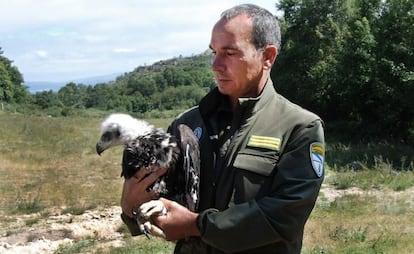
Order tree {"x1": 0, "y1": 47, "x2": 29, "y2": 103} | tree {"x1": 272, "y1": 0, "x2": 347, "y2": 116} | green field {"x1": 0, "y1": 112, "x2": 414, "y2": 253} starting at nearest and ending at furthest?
1. green field {"x1": 0, "y1": 112, "x2": 414, "y2": 253}
2. tree {"x1": 272, "y1": 0, "x2": 347, "y2": 116}
3. tree {"x1": 0, "y1": 47, "x2": 29, "y2": 103}

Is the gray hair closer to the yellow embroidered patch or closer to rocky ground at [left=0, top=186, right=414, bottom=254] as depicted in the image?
the yellow embroidered patch

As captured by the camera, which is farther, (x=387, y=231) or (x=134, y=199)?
(x=387, y=231)

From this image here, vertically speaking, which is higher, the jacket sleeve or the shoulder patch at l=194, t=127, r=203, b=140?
the shoulder patch at l=194, t=127, r=203, b=140

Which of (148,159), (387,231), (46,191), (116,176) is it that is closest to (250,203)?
(148,159)

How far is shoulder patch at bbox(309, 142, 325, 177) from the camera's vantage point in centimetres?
284

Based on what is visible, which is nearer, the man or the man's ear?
the man

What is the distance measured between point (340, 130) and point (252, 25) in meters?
33.9

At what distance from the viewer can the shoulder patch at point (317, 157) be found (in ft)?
9.33

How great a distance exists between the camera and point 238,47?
2.97m

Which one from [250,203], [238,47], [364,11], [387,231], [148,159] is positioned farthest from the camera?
[364,11]

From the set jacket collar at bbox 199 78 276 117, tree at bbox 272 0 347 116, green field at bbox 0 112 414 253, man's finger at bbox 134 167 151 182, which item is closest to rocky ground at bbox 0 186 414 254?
green field at bbox 0 112 414 253

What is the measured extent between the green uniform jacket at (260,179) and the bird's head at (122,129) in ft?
2.95

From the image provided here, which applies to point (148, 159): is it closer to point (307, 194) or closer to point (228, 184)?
point (228, 184)

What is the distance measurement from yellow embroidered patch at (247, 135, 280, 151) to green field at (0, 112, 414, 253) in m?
6.91
